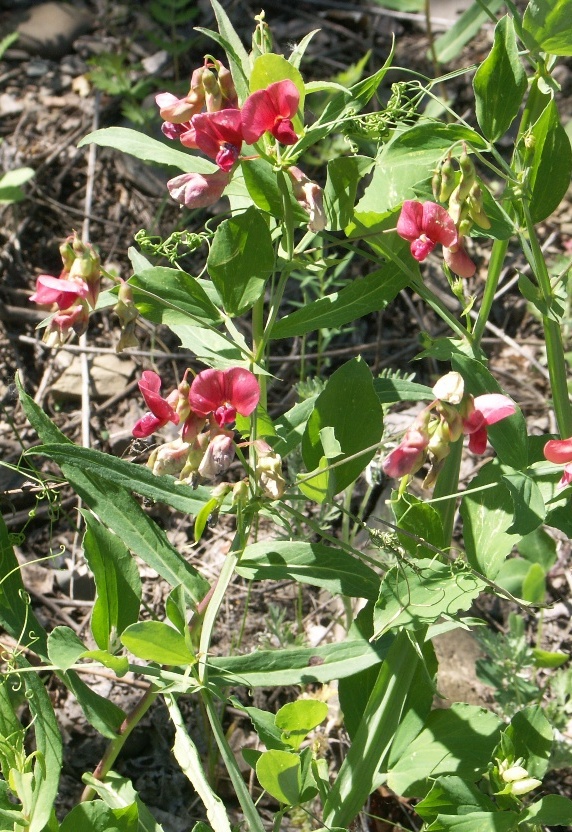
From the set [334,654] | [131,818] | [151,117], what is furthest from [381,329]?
[131,818]

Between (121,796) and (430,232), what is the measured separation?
3.60ft

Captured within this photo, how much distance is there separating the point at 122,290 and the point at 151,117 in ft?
6.12

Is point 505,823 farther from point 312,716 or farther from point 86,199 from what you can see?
point 86,199

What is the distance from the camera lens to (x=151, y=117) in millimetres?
3068

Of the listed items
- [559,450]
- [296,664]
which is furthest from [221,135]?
[296,664]

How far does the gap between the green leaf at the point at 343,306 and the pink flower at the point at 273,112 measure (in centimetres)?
34

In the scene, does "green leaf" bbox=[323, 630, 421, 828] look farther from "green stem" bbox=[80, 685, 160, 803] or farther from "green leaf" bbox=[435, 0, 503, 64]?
"green leaf" bbox=[435, 0, 503, 64]

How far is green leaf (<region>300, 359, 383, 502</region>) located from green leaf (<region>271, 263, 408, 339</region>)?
0.09 meters

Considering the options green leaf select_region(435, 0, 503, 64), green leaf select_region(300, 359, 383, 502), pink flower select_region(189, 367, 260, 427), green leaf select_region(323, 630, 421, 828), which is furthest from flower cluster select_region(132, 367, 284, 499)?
green leaf select_region(435, 0, 503, 64)

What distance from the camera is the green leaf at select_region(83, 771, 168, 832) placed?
161 centimetres

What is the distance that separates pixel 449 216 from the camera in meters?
1.45

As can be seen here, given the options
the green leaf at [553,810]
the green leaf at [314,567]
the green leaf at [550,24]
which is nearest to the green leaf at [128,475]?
the green leaf at [314,567]

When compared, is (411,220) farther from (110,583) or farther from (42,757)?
(42,757)

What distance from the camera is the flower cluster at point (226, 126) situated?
1.36 metres
